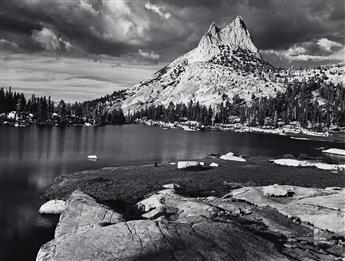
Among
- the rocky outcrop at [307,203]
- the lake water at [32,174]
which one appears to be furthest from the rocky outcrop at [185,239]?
the lake water at [32,174]

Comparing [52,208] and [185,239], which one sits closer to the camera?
[185,239]

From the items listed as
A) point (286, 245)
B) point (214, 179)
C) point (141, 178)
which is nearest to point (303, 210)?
point (286, 245)

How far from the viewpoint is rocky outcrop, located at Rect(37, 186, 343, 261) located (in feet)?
78.6

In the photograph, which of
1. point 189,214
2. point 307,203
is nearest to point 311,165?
point 307,203

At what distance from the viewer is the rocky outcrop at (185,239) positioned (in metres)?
24.0

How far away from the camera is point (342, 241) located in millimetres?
30922

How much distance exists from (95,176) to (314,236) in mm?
45071

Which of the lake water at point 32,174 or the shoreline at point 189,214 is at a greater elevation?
the shoreline at point 189,214

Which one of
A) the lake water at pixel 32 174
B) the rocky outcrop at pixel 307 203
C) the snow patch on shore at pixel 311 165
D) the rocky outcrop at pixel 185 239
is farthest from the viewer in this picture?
the snow patch on shore at pixel 311 165

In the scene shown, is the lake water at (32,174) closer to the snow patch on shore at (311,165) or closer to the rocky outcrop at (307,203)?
the rocky outcrop at (307,203)

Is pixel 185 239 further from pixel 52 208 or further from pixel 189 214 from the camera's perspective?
pixel 52 208

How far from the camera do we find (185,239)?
26.0 m

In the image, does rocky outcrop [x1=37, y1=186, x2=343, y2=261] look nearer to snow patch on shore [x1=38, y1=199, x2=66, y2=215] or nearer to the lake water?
the lake water

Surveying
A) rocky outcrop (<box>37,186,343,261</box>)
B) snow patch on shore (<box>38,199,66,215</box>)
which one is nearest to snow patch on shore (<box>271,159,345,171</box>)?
rocky outcrop (<box>37,186,343,261</box>)
